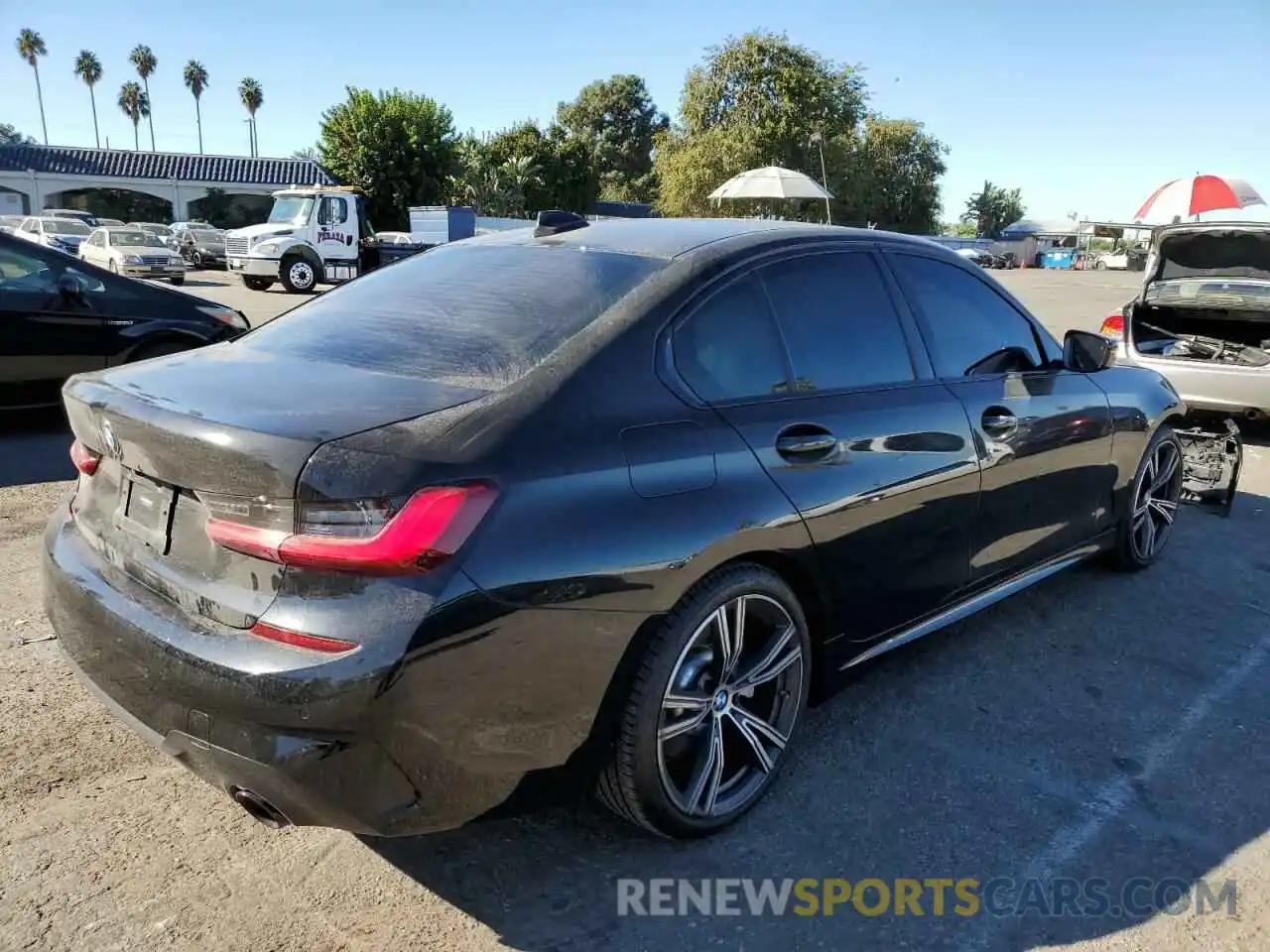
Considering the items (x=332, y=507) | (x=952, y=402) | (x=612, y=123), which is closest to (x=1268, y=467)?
(x=952, y=402)

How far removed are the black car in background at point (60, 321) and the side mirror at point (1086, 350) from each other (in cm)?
515

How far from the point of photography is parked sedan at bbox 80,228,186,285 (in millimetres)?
24875

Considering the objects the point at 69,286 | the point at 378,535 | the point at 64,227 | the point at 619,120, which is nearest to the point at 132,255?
the point at 64,227

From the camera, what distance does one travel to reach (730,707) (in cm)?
260

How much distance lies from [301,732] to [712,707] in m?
1.08

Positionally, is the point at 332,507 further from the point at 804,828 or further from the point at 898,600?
the point at 898,600

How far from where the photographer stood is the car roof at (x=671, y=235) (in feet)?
9.54

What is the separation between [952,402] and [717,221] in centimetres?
103

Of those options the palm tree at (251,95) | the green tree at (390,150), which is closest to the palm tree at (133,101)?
the palm tree at (251,95)

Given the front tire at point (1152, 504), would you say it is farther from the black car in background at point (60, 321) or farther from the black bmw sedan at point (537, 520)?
the black car in background at point (60, 321)

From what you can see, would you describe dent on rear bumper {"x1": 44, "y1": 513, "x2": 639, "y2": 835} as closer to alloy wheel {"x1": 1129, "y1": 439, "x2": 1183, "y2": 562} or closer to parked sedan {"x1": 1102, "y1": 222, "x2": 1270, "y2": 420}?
alloy wheel {"x1": 1129, "y1": 439, "x2": 1183, "y2": 562}

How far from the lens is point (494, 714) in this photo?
2031 millimetres

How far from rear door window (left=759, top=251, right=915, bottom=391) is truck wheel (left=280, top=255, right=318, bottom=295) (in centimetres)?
2044

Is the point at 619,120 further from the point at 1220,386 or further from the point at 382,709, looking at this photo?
the point at 382,709
